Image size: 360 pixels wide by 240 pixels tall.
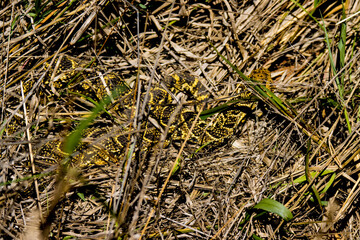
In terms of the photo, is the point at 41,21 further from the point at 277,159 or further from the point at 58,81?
the point at 277,159

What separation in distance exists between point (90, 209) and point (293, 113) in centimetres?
226

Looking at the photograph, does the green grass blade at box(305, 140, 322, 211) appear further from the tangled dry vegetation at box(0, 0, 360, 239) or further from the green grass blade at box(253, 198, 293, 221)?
the green grass blade at box(253, 198, 293, 221)

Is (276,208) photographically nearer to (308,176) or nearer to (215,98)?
(308,176)

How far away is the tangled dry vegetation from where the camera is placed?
2613 mm

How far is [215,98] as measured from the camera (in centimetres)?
293

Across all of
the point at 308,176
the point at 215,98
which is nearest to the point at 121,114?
the point at 215,98

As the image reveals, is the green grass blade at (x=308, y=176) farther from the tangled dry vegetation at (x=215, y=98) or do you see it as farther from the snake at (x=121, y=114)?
the snake at (x=121, y=114)

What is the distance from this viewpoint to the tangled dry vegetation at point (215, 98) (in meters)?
2.61

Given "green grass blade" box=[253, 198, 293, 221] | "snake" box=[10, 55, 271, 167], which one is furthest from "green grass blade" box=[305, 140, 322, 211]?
"snake" box=[10, 55, 271, 167]

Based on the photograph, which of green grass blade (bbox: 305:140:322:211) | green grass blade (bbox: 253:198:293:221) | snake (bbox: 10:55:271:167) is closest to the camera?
green grass blade (bbox: 253:198:293:221)

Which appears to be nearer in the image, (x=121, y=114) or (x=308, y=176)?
(x=308, y=176)

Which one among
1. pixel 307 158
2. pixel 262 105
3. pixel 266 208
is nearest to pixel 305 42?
pixel 262 105

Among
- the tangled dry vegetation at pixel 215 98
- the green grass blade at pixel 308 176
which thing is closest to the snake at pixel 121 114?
the tangled dry vegetation at pixel 215 98

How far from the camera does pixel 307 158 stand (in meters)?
2.60
